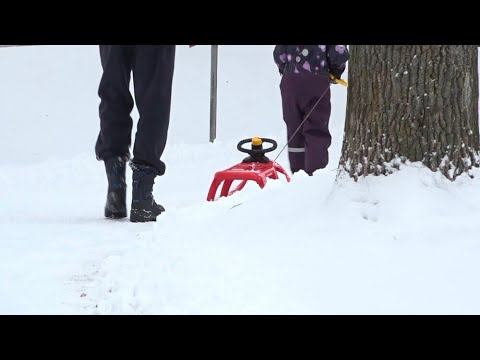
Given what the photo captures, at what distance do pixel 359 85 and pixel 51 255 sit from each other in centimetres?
147

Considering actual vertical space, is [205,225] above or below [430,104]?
below

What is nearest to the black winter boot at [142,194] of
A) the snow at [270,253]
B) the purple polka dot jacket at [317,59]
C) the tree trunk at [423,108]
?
the snow at [270,253]

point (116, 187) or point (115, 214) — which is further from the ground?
point (116, 187)

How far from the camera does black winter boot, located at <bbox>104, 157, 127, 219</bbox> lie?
14.7ft

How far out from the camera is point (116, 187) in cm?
448

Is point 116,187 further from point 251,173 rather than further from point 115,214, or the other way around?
point 251,173

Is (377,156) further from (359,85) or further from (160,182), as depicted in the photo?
(160,182)

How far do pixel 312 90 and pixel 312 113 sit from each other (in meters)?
0.16

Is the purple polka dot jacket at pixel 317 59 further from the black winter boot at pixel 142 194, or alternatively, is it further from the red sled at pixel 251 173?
the black winter boot at pixel 142 194

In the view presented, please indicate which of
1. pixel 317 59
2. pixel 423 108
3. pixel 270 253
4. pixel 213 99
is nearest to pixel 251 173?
pixel 317 59

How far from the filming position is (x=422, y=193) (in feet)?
10.2
